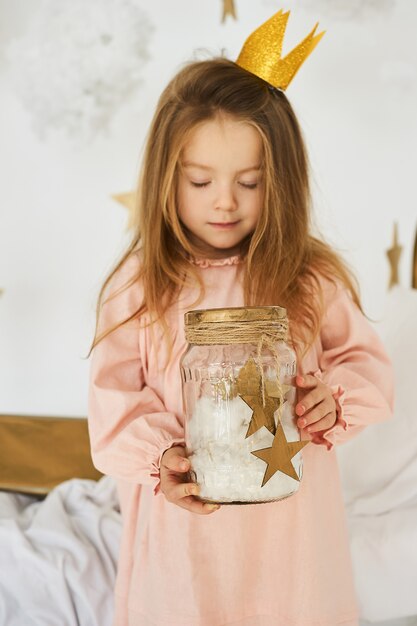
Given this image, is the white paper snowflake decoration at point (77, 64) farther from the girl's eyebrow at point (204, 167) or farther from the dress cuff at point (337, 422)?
the dress cuff at point (337, 422)

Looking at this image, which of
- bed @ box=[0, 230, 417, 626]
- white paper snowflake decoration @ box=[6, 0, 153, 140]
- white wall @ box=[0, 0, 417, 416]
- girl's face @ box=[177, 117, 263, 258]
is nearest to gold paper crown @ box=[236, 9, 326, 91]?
girl's face @ box=[177, 117, 263, 258]

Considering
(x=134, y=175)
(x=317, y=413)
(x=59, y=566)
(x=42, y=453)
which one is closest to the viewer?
(x=317, y=413)

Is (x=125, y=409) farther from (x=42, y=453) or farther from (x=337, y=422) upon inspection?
(x=42, y=453)

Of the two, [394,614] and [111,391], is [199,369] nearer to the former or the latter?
[111,391]

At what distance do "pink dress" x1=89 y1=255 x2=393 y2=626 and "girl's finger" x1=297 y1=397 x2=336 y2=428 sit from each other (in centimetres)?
4

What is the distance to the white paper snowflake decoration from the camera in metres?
2.18

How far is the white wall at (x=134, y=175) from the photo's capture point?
201 centimetres

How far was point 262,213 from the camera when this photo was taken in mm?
1102

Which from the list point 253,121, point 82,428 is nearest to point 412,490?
point 253,121

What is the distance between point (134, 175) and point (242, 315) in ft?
4.67

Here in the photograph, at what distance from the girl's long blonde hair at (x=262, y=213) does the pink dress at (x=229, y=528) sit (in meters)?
0.05

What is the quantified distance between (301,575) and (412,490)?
1.56 feet

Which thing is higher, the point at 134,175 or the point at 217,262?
the point at 134,175

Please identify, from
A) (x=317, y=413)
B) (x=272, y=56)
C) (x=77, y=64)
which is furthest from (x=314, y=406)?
(x=77, y=64)
